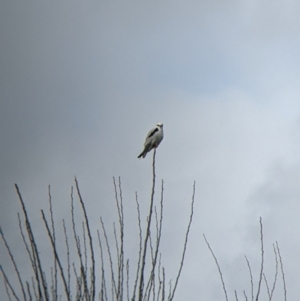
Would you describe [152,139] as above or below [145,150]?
above

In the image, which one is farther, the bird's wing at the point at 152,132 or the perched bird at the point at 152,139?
the bird's wing at the point at 152,132

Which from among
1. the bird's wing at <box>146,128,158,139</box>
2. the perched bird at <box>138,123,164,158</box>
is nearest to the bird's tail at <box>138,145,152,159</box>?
the perched bird at <box>138,123,164,158</box>

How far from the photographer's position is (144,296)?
12.3 ft

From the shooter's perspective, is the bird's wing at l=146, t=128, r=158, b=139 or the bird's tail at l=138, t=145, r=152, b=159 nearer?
the bird's tail at l=138, t=145, r=152, b=159

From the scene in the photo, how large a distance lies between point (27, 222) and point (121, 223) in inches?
43.4

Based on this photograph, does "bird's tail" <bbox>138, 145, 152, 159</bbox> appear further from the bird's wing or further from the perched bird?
the bird's wing

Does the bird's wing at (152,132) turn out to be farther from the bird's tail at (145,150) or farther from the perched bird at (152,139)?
the bird's tail at (145,150)

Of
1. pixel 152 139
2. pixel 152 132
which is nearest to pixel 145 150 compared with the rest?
pixel 152 139

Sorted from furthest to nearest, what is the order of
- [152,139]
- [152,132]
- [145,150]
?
[152,132], [145,150], [152,139]

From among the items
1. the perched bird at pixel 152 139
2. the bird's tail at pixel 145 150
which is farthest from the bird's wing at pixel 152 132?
the bird's tail at pixel 145 150

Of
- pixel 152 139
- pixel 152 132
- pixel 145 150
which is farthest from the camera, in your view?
pixel 152 132

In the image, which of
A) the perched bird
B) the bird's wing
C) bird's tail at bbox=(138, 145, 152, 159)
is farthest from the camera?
the bird's wing

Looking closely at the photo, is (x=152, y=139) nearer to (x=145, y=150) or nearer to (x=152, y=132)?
(x=145, y=150)

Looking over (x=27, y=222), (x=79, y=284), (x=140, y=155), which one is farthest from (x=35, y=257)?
(x=140, y=155)
